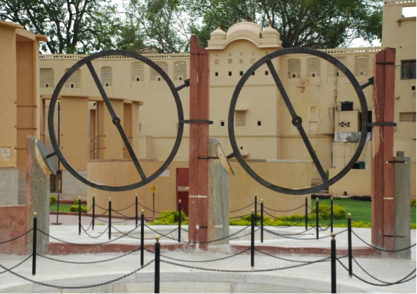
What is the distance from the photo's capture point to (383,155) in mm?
10406

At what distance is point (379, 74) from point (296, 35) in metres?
27.8

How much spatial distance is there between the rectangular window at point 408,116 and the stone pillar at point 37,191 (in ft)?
72.2

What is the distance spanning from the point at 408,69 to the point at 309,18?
9048 mm

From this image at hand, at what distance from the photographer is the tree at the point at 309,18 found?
37.1 m

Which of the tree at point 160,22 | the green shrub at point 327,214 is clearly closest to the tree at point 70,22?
the tree at point 160,22

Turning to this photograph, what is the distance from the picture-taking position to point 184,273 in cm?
900

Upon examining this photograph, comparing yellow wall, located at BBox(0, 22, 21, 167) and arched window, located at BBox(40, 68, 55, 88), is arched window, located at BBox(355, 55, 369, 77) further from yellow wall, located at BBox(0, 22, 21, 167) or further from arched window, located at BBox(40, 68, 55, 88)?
yellow wall, located at BBox(0, 22, 21, 167)

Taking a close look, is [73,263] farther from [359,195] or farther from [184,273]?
[359,195]

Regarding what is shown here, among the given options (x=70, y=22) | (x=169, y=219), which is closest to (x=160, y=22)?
(x=70, y=22)

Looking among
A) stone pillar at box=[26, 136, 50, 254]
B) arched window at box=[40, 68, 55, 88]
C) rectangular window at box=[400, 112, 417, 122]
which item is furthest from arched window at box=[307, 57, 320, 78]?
stone pillar at box=[26, 136, 50, 254]

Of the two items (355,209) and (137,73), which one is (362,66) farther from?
(355,209)

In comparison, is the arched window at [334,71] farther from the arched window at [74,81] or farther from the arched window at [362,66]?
the arched window at [74,81]

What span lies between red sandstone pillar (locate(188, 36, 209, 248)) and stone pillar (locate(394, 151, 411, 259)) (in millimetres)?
2779

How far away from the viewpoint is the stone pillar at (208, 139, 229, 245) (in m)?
10.7
